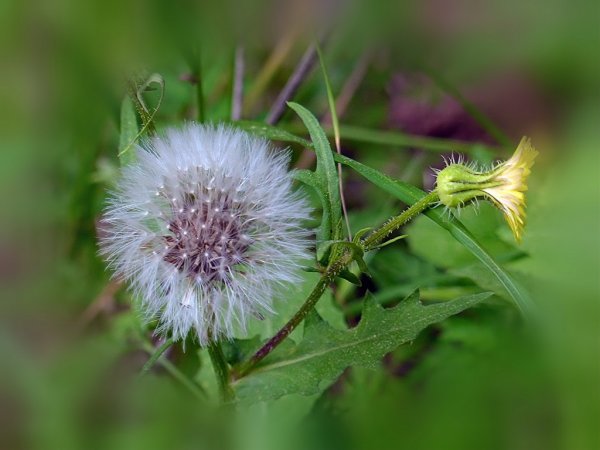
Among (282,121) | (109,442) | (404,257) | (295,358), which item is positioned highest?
(282,121)

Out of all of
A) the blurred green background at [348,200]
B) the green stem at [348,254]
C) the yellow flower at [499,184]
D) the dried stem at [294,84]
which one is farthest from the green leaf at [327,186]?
the dried stem at [294,84]

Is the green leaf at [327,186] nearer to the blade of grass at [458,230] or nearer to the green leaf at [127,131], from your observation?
the blade of grass at [458,230]

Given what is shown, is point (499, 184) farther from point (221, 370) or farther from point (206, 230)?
point (221, 370)

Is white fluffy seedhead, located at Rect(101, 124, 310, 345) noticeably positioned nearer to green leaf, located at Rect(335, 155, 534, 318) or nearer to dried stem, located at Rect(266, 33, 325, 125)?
green leaf, located at Rect(335, 155, 534, 318)

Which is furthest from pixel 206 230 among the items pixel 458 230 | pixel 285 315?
pixel 285 315

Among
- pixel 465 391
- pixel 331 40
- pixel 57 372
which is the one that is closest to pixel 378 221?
pixel 331 40

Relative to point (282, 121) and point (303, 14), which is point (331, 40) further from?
point (282, 121)
